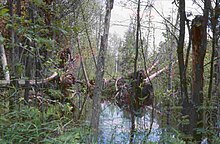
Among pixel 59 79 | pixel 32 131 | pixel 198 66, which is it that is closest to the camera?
pixel 32 131

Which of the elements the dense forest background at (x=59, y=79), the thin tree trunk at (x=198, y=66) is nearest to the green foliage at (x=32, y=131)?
the dense forest background at (x=59, y=79)

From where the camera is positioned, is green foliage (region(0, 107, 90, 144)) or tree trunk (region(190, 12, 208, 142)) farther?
tree trunk (region(190, 12, 208, 142))

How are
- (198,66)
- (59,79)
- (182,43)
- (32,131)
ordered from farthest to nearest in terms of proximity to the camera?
(59,79), (198,66), (182,43), (32,131)

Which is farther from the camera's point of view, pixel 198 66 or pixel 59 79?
pixel 59 79

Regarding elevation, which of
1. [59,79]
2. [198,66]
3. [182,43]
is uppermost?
[182,43]

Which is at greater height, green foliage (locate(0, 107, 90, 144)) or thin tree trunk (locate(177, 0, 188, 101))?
thin tree trunk (locate(177, 0, 188, 101))

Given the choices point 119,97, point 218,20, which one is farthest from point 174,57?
point 218,20

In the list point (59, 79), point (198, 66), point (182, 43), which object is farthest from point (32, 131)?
point (59, 79)

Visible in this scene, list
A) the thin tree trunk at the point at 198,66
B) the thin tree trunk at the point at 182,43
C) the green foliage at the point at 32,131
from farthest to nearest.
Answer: the thin tree trunk at the point at 198,66
the thin tree trunk at the point at 182,43
the green foliage at the point at 32,131

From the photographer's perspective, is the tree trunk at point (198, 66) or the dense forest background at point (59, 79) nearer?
the dense forest background at point (59, 79)

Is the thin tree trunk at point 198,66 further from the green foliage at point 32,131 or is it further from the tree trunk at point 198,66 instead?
the green foliage at point 32,131

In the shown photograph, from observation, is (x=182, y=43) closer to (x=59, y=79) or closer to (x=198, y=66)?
(x=198, y=66)

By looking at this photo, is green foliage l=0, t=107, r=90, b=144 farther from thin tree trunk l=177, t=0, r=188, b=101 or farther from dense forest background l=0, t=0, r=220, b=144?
thin tree trunk l=177, t=0, r=188, b=101

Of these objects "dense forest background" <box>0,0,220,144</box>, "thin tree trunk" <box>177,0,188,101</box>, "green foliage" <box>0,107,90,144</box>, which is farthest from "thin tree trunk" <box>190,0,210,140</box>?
"green foliage" <box>0,107,90,144</box>
